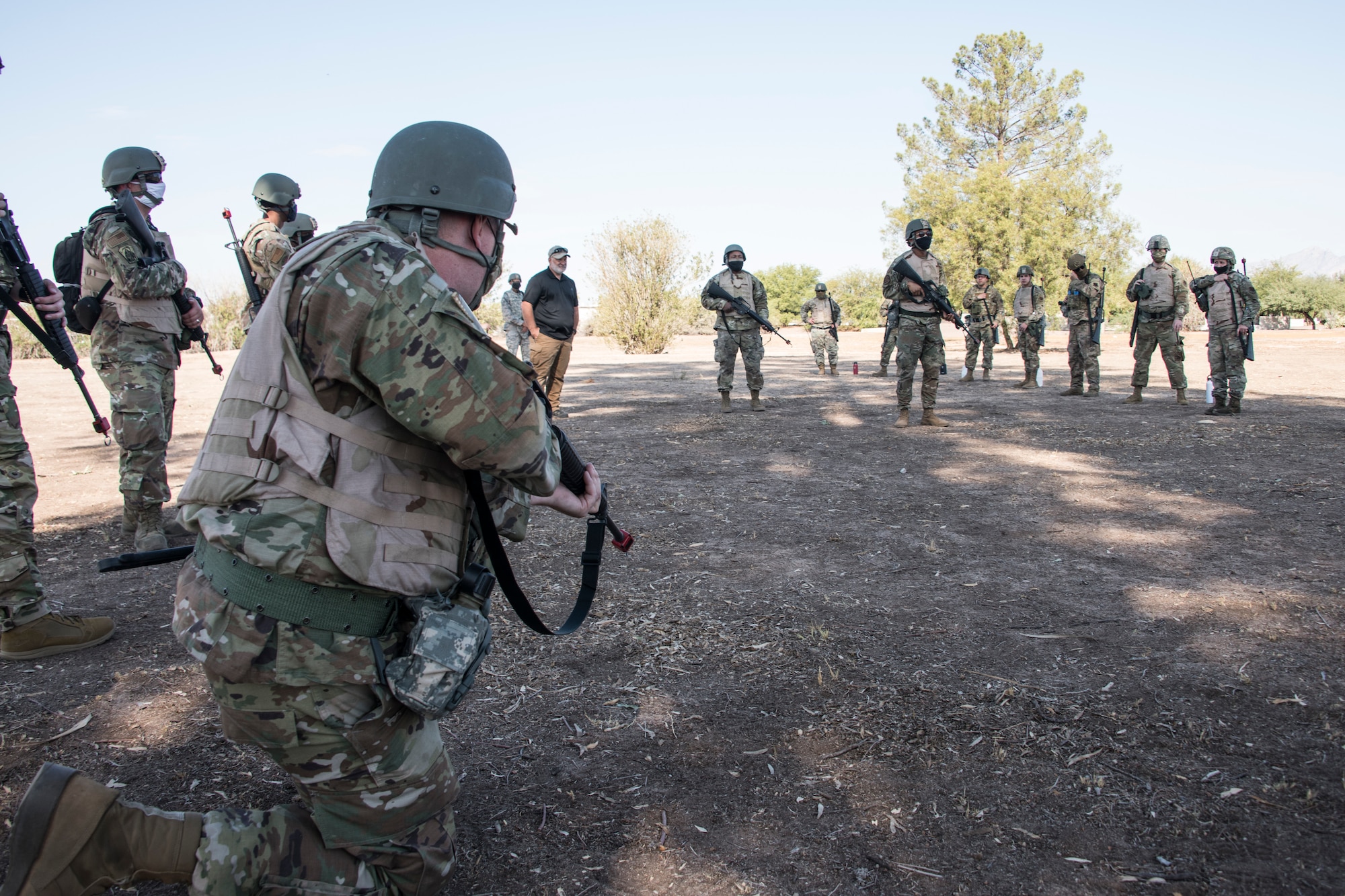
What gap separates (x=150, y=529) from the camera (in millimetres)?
5367

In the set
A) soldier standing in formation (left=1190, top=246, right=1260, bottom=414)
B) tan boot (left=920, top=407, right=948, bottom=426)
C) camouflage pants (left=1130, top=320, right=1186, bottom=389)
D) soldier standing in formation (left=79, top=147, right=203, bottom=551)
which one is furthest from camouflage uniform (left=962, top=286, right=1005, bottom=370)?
soldier standing in formation (left=79, top=147, right=203, bottom=551)

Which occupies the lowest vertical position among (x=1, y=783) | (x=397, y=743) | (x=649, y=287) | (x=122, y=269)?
(x=1, y=783)

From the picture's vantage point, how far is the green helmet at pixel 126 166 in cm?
509

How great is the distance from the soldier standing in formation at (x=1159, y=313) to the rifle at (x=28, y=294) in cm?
1201

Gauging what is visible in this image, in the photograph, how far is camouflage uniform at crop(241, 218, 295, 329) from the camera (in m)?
6.44

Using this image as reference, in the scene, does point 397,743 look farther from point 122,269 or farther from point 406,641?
point 122,269

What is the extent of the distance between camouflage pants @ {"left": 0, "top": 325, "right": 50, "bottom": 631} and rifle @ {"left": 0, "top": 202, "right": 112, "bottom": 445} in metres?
0.43

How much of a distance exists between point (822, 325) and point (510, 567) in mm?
17434

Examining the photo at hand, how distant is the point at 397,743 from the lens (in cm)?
199

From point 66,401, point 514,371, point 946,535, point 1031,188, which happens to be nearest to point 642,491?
point 946,535

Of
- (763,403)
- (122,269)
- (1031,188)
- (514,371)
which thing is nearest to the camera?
(514,371)

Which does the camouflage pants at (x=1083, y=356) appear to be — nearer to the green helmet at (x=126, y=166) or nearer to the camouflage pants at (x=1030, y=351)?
the camouflage pants at (x=1030, y=351)

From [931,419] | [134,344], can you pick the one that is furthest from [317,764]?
[931,419]

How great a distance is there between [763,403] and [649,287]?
47.4ft
